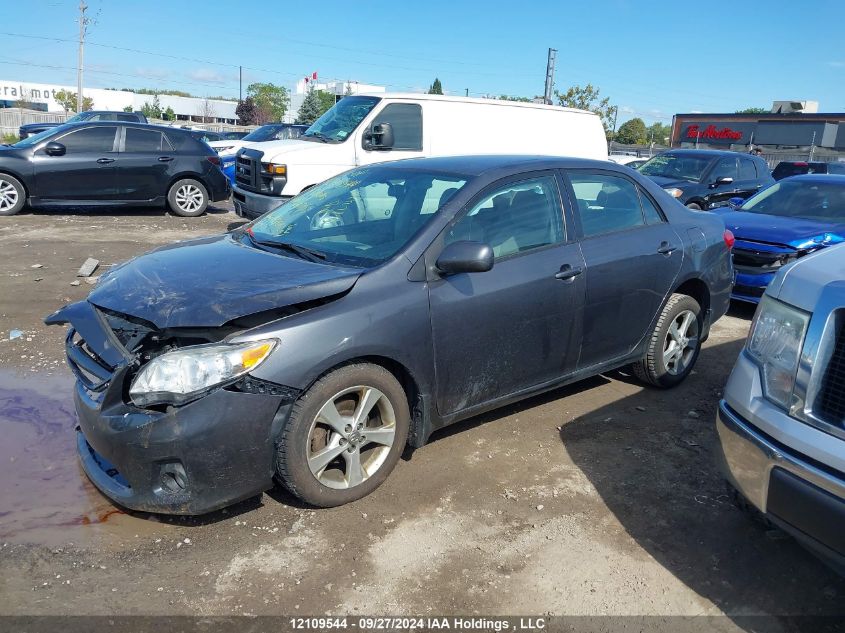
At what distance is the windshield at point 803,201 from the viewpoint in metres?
8.02

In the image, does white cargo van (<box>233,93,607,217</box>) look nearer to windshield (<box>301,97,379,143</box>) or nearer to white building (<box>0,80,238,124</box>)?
windshield (<box>301,97,379,143</box>)

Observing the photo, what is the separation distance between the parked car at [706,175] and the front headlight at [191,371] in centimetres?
1007

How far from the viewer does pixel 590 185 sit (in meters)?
4.62

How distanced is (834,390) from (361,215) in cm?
275

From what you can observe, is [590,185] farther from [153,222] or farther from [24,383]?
[153,222]

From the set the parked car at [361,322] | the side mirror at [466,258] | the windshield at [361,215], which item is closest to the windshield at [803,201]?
the parked car at [361,322]

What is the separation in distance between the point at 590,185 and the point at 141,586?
11.6 feet

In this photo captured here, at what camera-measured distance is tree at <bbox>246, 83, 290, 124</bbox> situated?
9081 centimetres

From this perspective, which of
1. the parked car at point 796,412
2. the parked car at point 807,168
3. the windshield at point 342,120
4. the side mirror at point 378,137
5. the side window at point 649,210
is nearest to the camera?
the parked car at point 796,412

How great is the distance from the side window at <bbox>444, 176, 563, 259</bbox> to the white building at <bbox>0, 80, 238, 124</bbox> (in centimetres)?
9026

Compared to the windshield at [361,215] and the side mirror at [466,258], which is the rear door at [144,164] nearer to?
the windshield at [361,215]

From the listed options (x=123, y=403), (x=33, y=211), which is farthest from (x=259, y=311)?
(x=33, y=211)

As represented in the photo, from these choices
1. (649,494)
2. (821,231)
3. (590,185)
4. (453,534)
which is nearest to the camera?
(453,534)

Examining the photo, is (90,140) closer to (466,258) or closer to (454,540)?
(466,258)
